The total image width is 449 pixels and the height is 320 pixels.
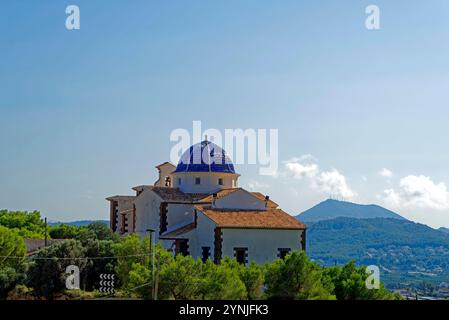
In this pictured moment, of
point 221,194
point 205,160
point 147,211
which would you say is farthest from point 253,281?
point 205,160

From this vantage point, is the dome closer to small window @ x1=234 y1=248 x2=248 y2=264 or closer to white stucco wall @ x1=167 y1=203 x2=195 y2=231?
white stucco wall @ x1=167 y1=203 x2=195 y2=231

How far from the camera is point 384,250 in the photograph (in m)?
Answer: 176

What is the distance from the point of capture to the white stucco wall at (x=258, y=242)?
49.5m

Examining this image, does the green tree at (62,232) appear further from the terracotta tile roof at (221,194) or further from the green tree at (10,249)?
the terracotta tile roof at (221,194)

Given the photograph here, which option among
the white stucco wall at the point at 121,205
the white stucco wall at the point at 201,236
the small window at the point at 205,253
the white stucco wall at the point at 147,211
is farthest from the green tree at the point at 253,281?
the white stucco wall at the point at 121,205

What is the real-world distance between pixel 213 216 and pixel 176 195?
6.25 m

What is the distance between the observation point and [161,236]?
52938 mm

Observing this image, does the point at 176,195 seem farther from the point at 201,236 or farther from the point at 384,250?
the point at 384,250

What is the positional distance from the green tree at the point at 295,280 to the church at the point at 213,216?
41.0 feet

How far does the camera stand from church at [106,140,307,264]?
49812 millimetres

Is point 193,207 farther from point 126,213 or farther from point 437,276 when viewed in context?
point 437,276

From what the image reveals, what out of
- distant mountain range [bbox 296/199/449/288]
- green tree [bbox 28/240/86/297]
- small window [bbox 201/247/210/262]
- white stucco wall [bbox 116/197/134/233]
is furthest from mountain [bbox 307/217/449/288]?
green tree [bbox 28/240/86/297]

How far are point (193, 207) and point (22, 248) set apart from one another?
1513 centimetres
